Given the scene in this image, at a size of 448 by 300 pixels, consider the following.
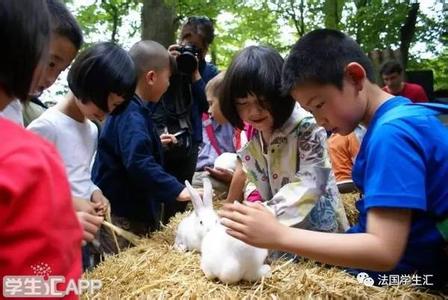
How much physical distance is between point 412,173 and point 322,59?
14.2 inches

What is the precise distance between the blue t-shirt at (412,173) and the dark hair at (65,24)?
100 centimetres

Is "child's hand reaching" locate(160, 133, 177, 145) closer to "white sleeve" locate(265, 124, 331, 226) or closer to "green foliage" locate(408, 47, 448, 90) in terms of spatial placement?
"white sleeve" locate(265, 124, 331, 226)

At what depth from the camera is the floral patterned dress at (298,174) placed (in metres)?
1.46

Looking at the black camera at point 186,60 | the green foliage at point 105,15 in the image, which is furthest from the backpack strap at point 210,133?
the green foliage at point 105,15

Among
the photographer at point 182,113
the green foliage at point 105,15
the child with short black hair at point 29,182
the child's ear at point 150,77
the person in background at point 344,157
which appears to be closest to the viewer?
the child with short black hair at point 29,182

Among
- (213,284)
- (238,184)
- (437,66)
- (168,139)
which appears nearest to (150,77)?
(168,139)

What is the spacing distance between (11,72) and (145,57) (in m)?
1.69

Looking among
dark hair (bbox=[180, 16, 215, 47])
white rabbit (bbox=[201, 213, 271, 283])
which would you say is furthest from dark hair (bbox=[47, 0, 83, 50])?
dark hair (bbox=[180, 16, 215, 47])

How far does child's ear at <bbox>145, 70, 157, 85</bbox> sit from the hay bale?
998mm

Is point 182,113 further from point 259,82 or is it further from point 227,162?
point 259,82

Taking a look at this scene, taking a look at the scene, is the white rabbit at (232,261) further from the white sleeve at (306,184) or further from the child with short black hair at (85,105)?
the child with short black hair at (85,105)

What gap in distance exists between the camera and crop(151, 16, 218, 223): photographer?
8.30 ft

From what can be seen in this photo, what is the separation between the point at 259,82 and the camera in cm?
151

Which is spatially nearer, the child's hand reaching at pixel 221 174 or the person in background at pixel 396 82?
the child's hand reaching at pixel 221 174
